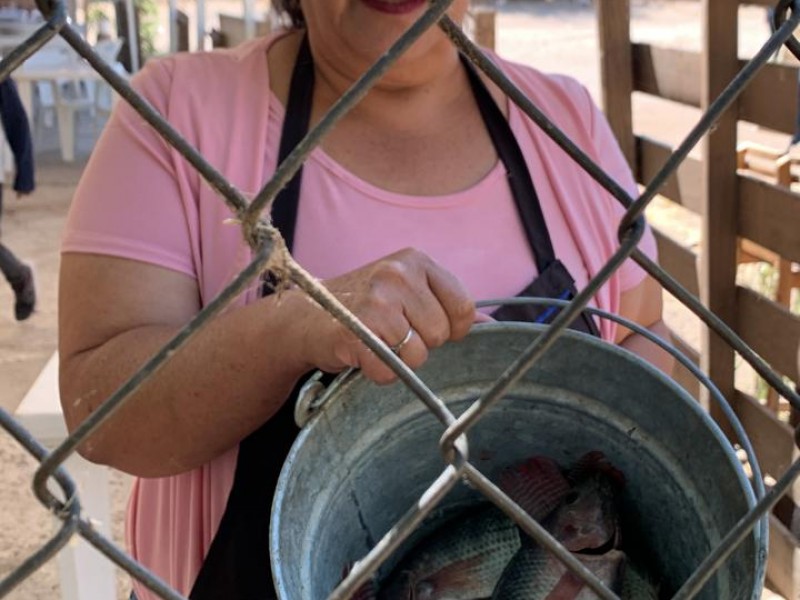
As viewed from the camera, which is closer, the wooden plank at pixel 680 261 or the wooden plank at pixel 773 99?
the wooden plank at pixel 773 99

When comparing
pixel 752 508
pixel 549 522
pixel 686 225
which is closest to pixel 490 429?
pixel 549 522

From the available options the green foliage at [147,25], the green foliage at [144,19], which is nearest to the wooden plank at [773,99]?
the green foliage at [144,19]

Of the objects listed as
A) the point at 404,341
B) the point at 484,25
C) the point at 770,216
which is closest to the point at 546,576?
the point at 404,341

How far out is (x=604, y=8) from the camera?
10.0 feet

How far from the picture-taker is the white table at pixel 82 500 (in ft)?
5.68

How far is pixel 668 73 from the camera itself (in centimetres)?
290

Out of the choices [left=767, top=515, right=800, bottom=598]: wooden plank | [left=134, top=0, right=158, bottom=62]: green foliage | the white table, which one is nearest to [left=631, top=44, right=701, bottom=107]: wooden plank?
[left=767, top=515, right=800, bottom=598]: wooden plank

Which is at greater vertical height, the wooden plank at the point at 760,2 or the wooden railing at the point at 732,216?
the wooden plank at the point at 760,2

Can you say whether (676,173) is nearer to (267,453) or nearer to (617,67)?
(617,67)

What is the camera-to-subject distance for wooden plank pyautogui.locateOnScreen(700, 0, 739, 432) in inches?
101

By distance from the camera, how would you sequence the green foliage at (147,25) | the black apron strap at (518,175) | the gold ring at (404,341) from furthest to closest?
the green foliage at (147,25) → the black apron strap at (518,175) → the gold ring at (404,341)

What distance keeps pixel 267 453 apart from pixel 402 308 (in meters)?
0.32

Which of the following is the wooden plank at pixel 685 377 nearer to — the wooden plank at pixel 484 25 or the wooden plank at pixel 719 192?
the wooden plank at pixel 719 192

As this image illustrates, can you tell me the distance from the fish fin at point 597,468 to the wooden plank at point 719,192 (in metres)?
1.46
